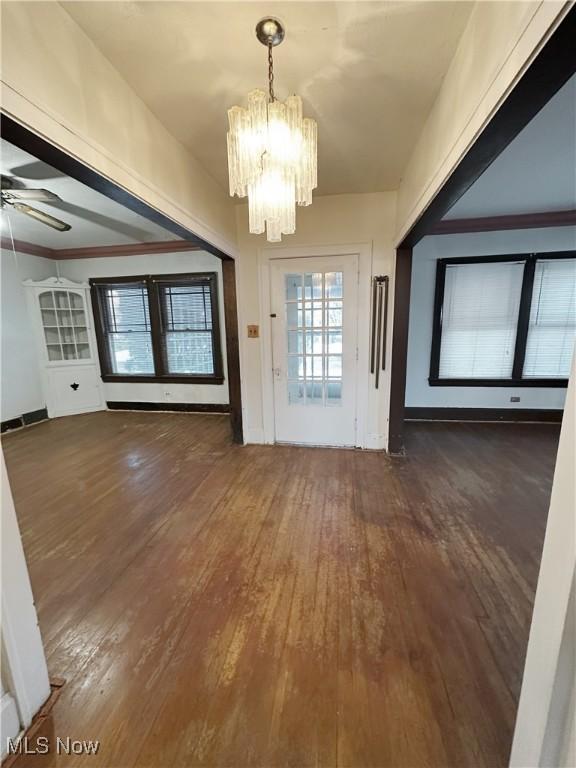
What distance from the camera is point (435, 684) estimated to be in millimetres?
1220

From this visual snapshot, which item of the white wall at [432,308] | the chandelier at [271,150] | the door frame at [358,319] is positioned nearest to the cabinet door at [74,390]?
the door frame at [358,319]

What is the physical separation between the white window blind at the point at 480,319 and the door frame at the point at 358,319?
5.30 ft

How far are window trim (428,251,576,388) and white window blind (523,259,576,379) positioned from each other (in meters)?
0.06

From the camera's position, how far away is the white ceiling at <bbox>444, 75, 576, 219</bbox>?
1.90 metres

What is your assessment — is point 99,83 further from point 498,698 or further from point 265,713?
point 498,698

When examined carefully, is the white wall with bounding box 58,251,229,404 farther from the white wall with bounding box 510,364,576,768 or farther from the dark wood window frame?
the white wall with bounding box 510,364,576,768

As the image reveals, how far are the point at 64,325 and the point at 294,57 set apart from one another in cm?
500

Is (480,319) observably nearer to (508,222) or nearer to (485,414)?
(508,222)

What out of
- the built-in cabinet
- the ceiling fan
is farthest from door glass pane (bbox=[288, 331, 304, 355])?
the built-in cabinet

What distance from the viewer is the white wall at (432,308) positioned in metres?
3.83

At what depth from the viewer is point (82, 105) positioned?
4.31 ft

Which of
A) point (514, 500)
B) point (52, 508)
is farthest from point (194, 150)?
point (514, 500)

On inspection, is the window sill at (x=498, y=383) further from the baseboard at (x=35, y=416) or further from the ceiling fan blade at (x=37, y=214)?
the baseboard at (x=35, y=416)

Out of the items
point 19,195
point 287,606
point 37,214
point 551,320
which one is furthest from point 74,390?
point 551,320
